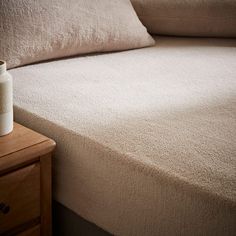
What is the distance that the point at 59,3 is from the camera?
104 centimetres

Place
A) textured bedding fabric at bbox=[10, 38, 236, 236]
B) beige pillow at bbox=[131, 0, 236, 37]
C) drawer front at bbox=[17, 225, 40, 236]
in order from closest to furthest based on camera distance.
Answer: textured bedding fabric at bbox=[10, 38, 236, 236], drawer front at bbox=[17, 225, 40, 236], beige pillow at bbox=[131, 0, 236, 37]

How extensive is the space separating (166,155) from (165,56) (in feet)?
2.18

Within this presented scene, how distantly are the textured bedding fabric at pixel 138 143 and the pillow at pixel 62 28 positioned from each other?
0.19 feet

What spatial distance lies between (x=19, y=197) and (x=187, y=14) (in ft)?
3.28

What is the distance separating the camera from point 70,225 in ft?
2.55

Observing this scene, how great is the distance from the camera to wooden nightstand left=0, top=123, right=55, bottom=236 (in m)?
0.64

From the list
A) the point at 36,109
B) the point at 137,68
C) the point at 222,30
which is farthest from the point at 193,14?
the point at 36,109

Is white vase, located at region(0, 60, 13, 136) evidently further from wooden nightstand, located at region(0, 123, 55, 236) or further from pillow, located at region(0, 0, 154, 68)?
pillow, located at region(0, 0, 154, 68)

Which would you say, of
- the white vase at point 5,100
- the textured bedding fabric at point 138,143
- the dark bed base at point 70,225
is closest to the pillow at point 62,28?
the textured bedding fabric at point 138,143

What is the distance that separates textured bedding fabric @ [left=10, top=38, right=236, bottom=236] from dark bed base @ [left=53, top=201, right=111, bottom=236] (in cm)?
3

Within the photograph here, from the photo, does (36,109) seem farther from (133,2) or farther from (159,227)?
(133,2)

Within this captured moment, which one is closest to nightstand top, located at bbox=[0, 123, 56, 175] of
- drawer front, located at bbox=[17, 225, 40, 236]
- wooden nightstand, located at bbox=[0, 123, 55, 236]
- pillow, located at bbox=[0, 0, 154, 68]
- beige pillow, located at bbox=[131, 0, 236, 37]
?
wooden nightstand, located at bbox=[0, 123, 55, 236]

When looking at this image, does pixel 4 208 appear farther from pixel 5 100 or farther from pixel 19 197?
pixel 5 100

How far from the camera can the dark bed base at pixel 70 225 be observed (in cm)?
74
